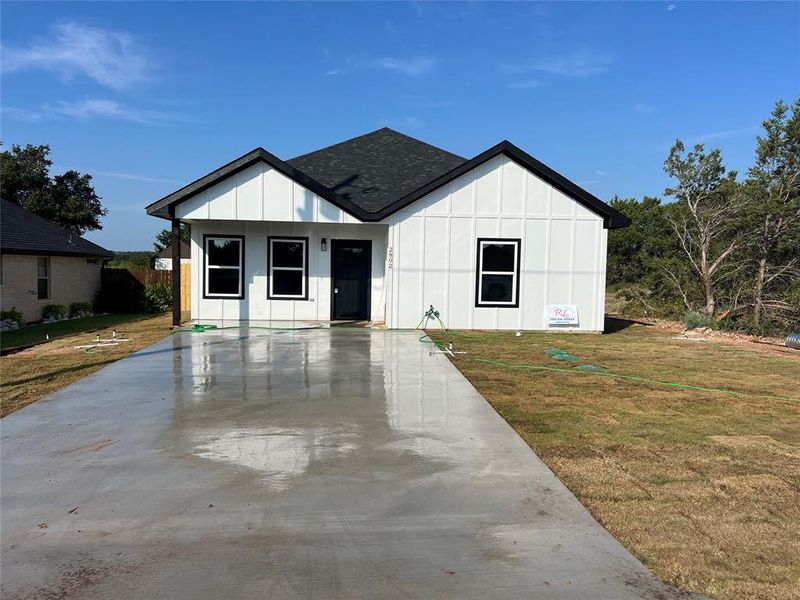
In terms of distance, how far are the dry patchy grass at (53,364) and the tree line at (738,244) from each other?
46.3 feet

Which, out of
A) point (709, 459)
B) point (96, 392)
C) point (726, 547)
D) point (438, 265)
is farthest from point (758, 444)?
point (438, 265)

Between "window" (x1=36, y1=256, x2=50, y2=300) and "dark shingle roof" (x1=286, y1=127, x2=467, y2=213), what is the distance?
8474 millimetres

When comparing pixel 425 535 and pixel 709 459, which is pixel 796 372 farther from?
pixel 425 535

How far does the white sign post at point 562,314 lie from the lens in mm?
14688

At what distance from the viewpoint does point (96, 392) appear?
7336 mm

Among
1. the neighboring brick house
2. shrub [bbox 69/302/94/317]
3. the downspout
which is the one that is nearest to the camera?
the downspout

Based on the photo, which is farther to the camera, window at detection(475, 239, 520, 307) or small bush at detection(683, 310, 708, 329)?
small bush at detection(683, 310, 708, 329)

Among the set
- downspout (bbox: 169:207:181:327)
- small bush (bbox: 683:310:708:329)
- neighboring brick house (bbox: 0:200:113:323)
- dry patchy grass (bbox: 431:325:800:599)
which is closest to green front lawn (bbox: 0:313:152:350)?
neighboring brick house (bbox: 0:200:113:323)

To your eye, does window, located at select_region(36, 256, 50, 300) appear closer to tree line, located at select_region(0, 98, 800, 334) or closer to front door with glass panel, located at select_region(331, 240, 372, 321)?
front door with glass panel, located at select_region(331, 240, 372, 321)

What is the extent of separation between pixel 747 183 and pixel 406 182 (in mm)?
9862

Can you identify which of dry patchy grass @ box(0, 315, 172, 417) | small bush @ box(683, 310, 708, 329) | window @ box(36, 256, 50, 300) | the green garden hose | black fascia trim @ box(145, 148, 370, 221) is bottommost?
dry patchy grass @ box(0, 315, 172, 417)

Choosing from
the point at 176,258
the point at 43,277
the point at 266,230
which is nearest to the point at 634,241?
the point at 266,230

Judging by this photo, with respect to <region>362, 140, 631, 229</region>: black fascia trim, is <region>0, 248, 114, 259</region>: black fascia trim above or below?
below

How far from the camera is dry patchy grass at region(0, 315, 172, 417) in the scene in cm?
741
